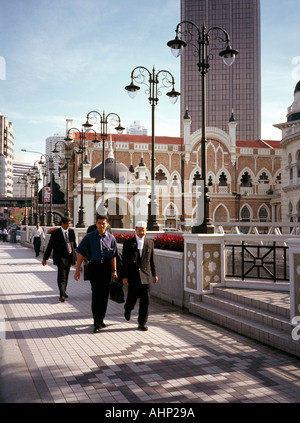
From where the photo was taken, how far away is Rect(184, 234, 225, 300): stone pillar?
8211mm

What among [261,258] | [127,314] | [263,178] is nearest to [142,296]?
[127,314]

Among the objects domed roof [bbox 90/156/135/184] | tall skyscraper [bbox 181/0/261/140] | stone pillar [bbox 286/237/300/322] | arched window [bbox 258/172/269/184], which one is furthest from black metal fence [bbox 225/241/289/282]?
tall skyscraper [bbox 181/0/261/140]

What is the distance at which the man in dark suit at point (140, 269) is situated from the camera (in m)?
6.82

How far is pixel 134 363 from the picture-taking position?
205 inches

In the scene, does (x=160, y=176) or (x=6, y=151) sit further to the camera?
(x=6, y=151)

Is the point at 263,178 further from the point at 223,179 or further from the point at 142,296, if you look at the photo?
the point at 142,296

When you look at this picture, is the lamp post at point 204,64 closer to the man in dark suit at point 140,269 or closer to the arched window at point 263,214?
the man in dark suit at point 140,269

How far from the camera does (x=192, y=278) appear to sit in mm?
8461

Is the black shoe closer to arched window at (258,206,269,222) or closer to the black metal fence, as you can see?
the black metal fence

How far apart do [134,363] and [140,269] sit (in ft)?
6.27

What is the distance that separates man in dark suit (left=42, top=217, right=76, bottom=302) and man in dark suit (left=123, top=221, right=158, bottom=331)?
2.80 metres

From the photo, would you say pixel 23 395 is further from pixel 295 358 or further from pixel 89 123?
pixel 89 123

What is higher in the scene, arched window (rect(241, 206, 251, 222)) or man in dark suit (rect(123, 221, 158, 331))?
arched window (rect(241, 206, 251, 222))

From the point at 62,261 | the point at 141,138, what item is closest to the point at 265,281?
the point at 62,261
